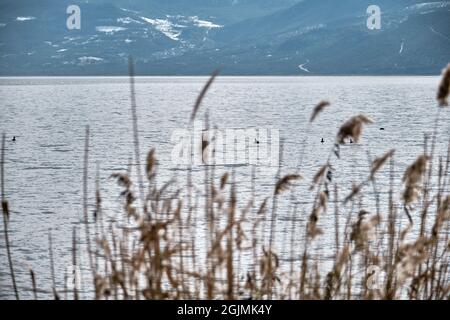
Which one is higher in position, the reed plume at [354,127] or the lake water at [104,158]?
the reed plume at [354,127]

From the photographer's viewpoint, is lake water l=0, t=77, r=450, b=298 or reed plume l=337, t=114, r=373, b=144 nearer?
reed plume l=337, t=114, r=373, b=144

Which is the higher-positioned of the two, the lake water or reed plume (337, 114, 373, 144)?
reed plume (337, 114, 373, 144)

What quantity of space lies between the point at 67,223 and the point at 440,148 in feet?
104

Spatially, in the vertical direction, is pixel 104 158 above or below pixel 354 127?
below

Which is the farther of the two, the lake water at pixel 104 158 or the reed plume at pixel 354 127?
the lake water at pixel 104 158

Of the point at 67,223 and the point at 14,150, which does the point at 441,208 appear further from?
the point at 14,150

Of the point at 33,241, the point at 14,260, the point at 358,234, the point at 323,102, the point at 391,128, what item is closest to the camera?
the point at 323,102

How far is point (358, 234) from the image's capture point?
6355 mm

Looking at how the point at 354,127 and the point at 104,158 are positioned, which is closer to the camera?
the point at 354,127

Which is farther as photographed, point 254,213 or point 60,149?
point 60,149

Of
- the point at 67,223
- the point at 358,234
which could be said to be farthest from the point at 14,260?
the point at 358,234

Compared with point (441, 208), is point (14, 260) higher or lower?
lower
